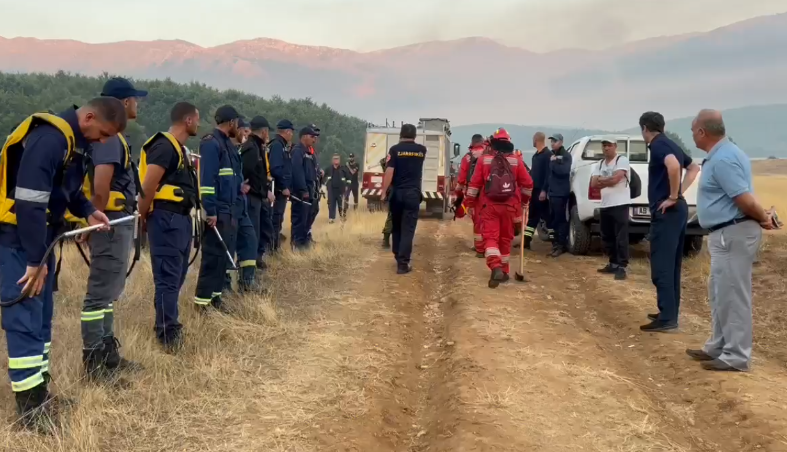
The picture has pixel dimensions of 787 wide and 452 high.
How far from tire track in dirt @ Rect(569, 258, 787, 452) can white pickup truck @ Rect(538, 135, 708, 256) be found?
8.74ft

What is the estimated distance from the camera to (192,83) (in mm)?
62844

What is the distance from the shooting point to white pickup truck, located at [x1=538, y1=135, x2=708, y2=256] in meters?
9.26

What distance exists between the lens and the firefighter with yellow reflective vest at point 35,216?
3.21m

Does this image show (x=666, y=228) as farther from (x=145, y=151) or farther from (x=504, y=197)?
(x=145, y=151)

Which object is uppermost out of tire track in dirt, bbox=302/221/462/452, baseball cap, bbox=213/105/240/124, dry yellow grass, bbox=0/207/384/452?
baseball cap, bbox=213/105/240/124

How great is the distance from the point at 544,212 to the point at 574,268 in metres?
2.17

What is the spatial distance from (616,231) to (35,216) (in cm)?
703

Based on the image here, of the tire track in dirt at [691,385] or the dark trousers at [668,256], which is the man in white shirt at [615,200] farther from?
the dark trousers at [668,256]

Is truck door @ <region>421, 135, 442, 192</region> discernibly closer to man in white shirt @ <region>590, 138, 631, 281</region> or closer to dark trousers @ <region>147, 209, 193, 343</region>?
man in white shirt @ <region>590, 138, 631, 281</region>

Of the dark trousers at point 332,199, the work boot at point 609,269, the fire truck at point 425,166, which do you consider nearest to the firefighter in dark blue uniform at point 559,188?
the work boot at point 609,269

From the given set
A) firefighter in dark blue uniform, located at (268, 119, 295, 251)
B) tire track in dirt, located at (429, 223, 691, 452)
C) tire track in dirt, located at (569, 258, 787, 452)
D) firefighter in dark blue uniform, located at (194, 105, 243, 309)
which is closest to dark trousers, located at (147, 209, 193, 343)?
firefighter in dark blue uniform, located at (194, 105, 243, 309)

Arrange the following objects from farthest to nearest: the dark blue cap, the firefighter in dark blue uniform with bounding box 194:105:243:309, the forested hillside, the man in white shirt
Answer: the forested hillside < the dark blue cap < the man in white shirt < the firefighter in dark blue uniform with bounding box 194:105:243:309

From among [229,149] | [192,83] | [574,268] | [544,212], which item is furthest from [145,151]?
[192,83]

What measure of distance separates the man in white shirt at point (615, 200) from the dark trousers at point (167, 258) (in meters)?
5.66
